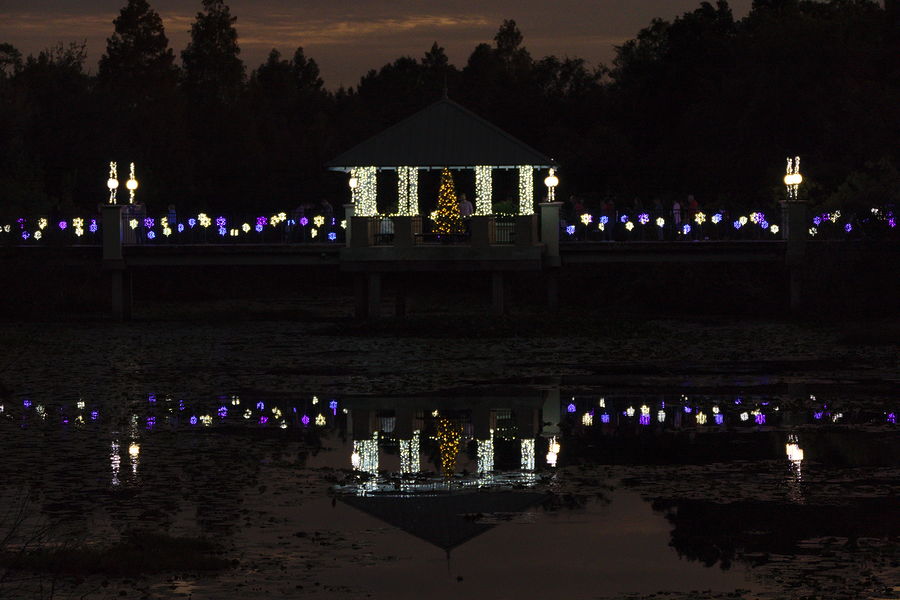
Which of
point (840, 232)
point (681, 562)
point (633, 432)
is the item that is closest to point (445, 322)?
point (840, 232)

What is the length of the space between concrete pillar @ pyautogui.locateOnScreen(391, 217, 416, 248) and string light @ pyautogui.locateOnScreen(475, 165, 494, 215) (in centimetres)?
205

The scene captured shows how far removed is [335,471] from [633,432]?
4.59 m

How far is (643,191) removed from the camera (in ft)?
217

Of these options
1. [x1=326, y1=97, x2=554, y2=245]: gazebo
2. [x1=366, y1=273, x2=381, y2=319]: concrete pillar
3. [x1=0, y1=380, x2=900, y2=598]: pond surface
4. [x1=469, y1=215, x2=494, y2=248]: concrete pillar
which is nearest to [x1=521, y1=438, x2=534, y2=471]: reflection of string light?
[x1=0, y1=380, x2=900, y2=598]: pond surface

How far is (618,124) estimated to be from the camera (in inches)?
2928

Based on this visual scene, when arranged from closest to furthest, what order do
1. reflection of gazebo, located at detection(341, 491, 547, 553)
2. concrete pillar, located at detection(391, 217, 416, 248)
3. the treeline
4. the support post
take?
reflection of gazebo, located at detection(341, 491, 547, 553), concrete pillar, located at detection(391, 217, 416, 248), the support post, the treeline

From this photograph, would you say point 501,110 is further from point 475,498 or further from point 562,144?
point 475,498

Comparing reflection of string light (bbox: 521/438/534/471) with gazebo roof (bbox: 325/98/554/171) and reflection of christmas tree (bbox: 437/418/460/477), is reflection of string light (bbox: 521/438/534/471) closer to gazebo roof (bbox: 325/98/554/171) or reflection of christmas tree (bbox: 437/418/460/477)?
reflection of christmas tree (bbox: 437/418/460/477)

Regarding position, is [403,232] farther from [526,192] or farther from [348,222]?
[526,192]

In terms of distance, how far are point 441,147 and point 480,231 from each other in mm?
3243

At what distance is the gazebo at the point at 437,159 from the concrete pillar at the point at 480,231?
32.4 inches

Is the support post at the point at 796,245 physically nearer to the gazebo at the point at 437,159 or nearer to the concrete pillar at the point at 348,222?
the gazebo at the point at 437,159

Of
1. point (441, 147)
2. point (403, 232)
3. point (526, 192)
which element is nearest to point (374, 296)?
point (403, 232)

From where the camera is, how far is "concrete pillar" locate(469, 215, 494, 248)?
1820 inches
